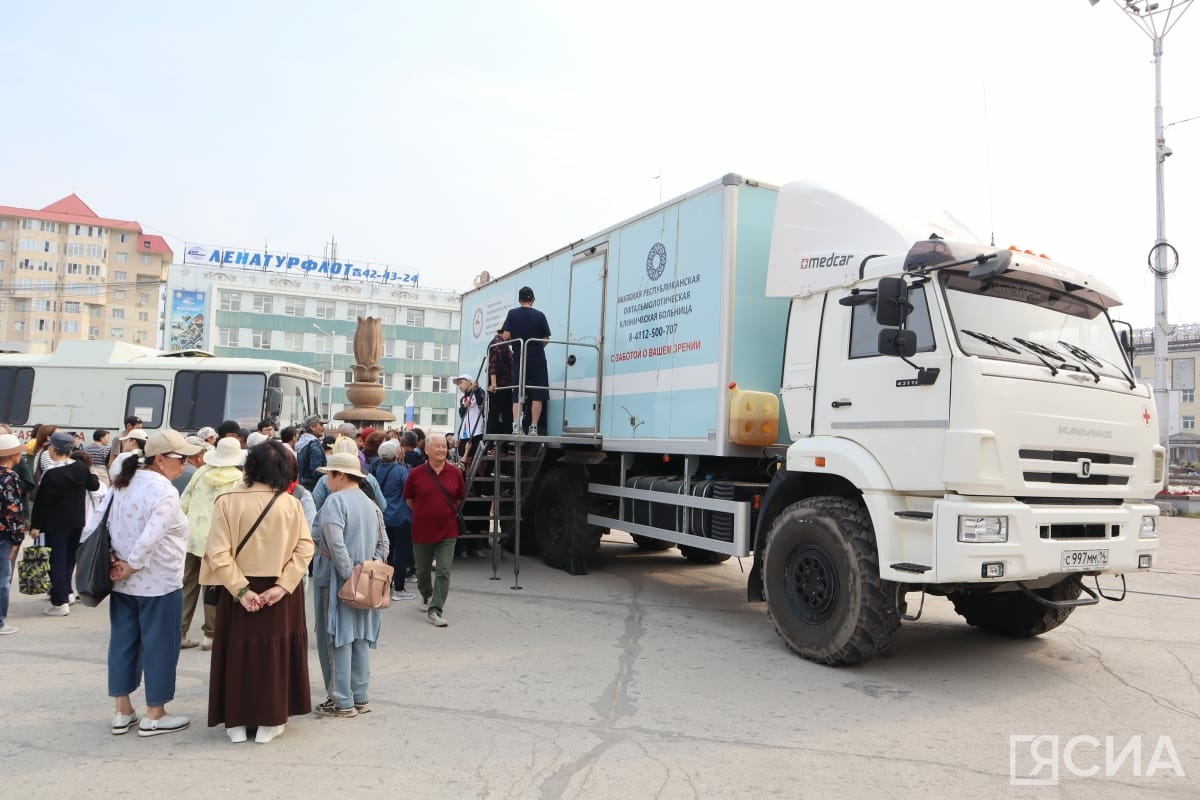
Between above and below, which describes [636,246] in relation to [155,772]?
above

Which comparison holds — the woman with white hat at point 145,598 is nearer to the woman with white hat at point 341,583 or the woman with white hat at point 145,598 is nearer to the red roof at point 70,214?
the woman with white hat at point 341,583

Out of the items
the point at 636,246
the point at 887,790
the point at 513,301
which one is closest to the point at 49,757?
the point at 887,790

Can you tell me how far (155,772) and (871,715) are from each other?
158 inches

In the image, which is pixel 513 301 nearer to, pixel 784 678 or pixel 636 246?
pixel 636 246

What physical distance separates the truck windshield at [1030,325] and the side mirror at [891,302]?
341 millimetres

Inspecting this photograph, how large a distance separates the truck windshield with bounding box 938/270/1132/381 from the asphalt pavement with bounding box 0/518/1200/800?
91.7 inches

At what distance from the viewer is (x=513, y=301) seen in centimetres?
1211

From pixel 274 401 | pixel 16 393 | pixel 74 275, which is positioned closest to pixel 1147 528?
pixel 274 401

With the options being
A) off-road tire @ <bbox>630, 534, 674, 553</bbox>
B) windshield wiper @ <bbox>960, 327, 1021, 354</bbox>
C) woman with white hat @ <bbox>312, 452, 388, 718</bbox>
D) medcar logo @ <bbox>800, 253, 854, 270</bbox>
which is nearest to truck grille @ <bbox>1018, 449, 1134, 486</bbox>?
windshield wiper @ <bbox>960, 327, 1021, 354</bbox>

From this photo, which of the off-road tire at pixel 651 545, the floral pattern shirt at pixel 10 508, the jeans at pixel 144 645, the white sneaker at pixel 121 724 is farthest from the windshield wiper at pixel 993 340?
the off-road tire at pixel 651 545

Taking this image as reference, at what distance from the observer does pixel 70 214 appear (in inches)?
3659

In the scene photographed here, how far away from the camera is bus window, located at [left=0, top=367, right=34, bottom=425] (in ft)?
51.1

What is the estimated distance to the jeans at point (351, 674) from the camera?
4.96 metres

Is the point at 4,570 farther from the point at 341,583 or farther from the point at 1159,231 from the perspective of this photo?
the point at 1159,231
